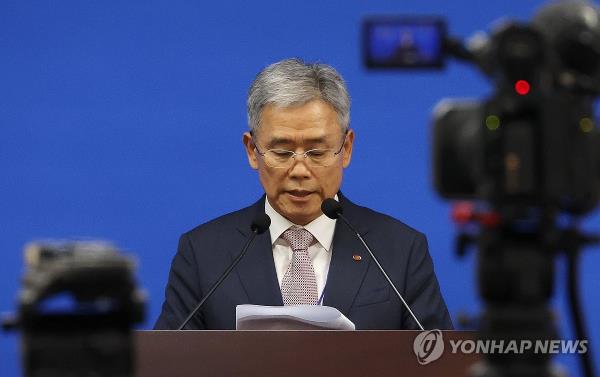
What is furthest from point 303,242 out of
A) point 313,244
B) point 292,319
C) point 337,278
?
point 292,319

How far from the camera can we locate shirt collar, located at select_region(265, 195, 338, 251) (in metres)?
3.21

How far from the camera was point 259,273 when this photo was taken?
314 cm

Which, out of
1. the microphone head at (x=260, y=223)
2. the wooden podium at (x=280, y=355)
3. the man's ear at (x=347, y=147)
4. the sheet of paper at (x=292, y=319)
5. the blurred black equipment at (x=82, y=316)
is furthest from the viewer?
the man's ear at (x=347, y=147)

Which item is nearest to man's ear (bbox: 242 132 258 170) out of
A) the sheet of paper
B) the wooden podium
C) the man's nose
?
the man's nose

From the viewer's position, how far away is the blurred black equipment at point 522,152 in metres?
1.48

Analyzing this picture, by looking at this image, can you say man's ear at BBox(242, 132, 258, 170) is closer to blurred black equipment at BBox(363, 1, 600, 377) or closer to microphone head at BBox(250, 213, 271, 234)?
microphone head at BBox(250, 213, 271, 234)

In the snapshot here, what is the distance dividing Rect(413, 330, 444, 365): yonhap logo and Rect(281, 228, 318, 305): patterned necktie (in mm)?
666

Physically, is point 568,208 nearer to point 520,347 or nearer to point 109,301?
point 520,347

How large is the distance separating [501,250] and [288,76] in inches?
68.4

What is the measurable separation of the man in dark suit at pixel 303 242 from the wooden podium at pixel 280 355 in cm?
59

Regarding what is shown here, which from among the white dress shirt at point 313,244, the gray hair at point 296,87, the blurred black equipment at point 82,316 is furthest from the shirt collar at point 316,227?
the blurred black equipment at point 82,316

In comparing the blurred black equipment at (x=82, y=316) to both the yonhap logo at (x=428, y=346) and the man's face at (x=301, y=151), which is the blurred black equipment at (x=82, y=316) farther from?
the man's face at (x=301, y=151)

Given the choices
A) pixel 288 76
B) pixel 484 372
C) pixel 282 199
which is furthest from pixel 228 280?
pixel 484 372

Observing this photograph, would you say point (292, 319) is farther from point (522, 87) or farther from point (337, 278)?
point (522, 87)
